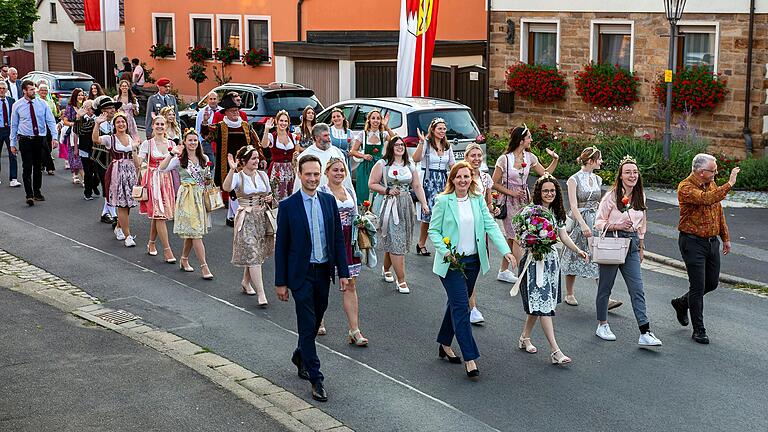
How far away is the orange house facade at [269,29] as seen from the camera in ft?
103

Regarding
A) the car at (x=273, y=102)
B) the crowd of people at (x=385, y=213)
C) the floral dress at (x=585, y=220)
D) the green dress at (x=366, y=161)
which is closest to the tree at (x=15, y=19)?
the car at (x=273, y=102)

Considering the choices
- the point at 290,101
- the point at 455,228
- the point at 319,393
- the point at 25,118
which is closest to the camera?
the point at 319,393

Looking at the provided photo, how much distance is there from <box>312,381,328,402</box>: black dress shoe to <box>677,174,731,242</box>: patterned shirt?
155 inches

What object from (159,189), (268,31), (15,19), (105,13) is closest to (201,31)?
(268,31)

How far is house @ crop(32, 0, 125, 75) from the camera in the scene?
43.9 m

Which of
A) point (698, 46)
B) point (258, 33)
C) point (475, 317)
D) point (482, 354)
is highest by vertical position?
point (258, 33)

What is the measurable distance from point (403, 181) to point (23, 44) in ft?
134

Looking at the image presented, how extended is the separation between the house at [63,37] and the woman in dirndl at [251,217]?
106ft

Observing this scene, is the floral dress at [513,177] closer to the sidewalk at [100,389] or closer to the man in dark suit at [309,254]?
the man in dark suit at [309,254]

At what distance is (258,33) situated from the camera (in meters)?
36.0

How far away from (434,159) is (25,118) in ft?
24.8

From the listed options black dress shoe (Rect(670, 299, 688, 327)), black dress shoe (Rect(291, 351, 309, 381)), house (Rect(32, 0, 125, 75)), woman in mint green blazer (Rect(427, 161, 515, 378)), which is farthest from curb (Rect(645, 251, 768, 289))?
house (Rect(32, 0, 125, 75))

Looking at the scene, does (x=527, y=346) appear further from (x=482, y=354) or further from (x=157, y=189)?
(x=157, y=189)

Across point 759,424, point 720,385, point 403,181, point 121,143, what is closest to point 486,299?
point 403,181
